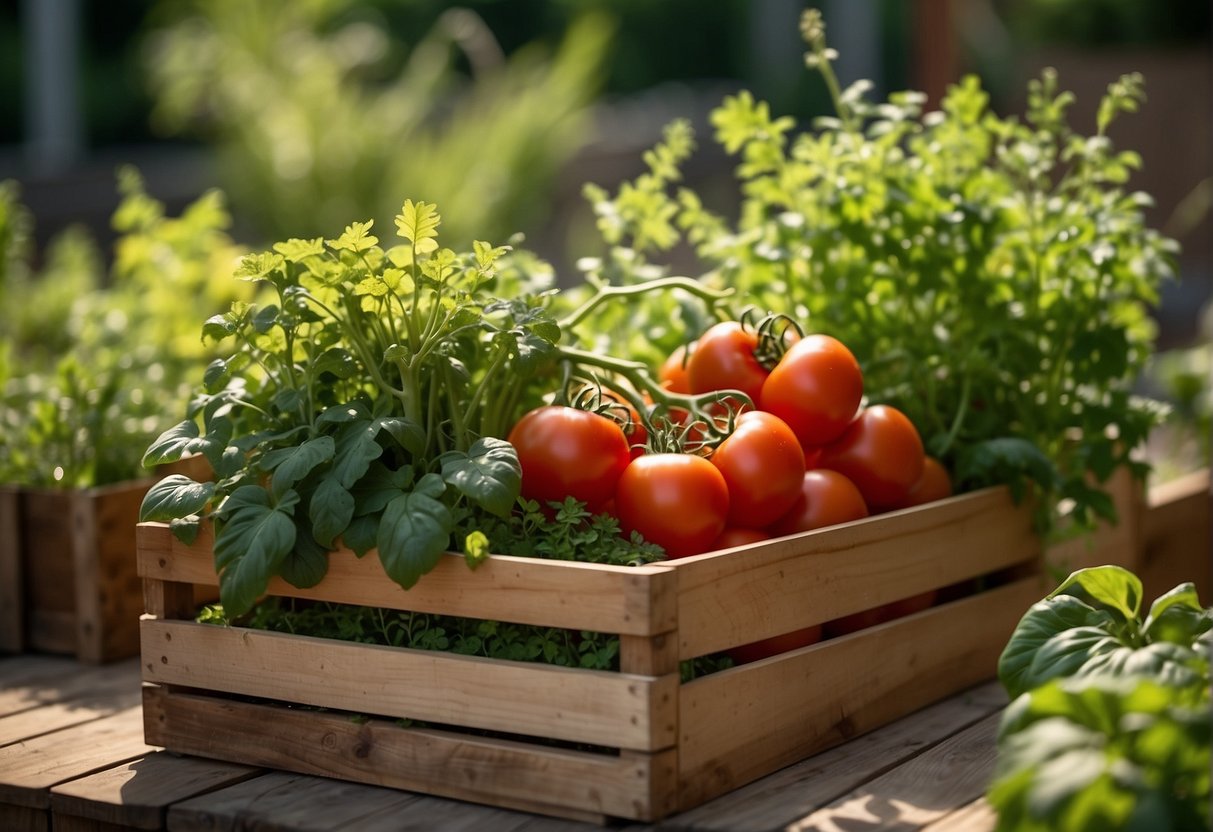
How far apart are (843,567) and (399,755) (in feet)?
2.10

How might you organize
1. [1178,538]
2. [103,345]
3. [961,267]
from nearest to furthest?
[961,267]
[1178,538]
[103,345]

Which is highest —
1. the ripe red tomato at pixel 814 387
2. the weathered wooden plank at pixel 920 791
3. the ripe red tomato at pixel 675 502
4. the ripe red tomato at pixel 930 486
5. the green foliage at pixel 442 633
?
the ripe red tomato at pixel 814 387

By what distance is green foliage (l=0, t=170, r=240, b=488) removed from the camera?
8.77ft

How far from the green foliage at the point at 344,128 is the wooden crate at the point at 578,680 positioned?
343cm

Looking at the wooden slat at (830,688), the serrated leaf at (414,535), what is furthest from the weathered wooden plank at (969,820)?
the serrated leaf at (414,535)

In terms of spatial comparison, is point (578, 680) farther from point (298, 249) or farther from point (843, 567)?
point (298, 249)

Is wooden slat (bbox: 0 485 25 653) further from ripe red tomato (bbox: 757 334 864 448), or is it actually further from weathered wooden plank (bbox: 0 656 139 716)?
ripe red tomato (bbox: 757 334 864 448)

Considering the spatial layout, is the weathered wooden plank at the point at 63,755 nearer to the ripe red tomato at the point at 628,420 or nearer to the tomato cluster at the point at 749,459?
the tomato cluster at the point at 749,459

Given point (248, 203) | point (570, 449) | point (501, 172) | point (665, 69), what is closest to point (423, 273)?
point (570, 449)

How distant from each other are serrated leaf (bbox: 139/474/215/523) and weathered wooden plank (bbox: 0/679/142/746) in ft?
1.52

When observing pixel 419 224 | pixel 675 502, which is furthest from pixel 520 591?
pixel 419 224

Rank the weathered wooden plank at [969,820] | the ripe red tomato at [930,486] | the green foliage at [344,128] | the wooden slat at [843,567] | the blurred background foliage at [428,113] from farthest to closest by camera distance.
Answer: the green foliage at [344,128] → the blurred background foliage at [428,113] → the ripe red tomato at [930,486] → the wooden slat at [843,567] → the weathered wooden plank at [969,820]

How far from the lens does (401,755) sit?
73.9 inches

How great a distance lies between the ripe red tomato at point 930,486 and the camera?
7.54 feet
